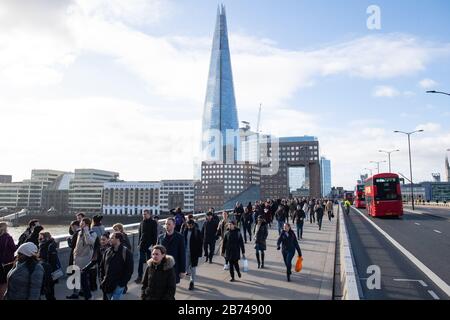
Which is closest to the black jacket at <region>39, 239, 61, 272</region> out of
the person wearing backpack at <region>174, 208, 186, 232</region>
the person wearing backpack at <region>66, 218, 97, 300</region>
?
the person wearing backpack at <region>66, 218, 97, 300</region>

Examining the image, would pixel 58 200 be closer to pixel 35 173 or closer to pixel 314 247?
pixel 35 173

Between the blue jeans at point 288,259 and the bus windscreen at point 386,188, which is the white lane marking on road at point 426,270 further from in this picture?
the bus windscreen at point 386,188

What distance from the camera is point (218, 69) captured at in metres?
184

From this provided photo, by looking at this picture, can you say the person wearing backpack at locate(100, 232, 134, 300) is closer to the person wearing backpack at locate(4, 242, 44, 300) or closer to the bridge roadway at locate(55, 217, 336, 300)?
the person wearing backpack at locate(4, 242, 44, 300)

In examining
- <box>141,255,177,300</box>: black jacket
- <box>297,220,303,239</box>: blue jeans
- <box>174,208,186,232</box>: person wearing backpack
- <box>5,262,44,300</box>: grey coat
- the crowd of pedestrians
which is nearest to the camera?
<box>5,262,44,300</box>: grey coat

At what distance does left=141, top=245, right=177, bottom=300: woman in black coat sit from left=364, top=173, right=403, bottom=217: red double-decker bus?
32532 millimetres

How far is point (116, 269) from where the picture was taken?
270 inches

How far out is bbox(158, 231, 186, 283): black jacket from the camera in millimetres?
8367

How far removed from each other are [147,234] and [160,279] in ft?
16.0

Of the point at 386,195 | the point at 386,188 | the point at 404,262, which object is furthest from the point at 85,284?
the point at 386,195

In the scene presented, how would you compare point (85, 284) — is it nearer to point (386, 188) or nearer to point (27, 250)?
point (27, 250)

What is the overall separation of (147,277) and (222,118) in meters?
179

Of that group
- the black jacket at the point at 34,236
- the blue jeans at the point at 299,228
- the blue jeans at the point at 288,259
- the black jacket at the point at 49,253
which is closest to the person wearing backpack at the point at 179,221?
the blue jeans at the point at 288,259
